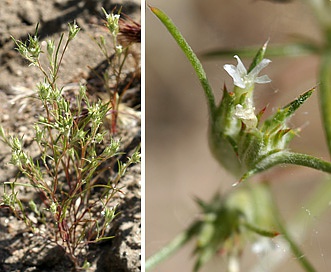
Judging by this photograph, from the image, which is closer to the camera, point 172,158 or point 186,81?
point 186,81

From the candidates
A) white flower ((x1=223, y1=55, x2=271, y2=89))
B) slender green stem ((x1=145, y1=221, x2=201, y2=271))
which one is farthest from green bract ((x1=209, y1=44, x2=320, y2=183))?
slender green stem ((x1=145, y1=221, x2=201, y2=271))

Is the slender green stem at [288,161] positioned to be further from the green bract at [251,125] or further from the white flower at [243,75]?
the white flower at [243,75]

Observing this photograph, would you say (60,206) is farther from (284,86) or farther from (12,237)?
(284,86)

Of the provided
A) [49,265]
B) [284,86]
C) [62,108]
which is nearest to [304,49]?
[284,86]

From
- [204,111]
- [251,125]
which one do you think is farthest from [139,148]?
[251,125]

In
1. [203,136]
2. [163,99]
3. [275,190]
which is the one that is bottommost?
[275,190]

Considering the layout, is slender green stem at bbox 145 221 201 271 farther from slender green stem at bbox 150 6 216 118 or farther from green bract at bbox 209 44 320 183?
slender green stem at bbox 150 6 216 118

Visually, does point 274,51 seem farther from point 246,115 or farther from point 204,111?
point 246,115

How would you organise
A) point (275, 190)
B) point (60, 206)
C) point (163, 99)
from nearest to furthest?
point (60, 206), point (275, 190), point (163, 99)
